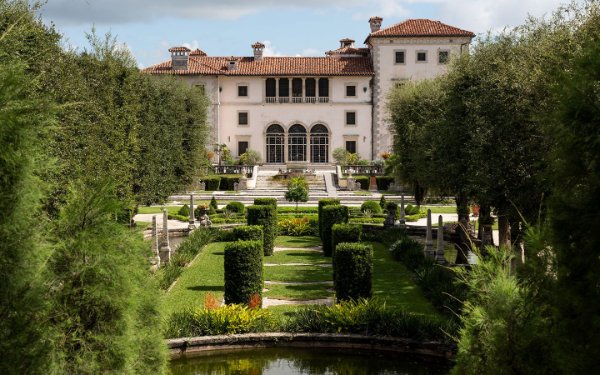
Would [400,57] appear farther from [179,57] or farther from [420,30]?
[179,57]

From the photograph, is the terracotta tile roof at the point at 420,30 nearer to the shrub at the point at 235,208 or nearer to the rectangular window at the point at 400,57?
the rectangular window at the point at 400,57

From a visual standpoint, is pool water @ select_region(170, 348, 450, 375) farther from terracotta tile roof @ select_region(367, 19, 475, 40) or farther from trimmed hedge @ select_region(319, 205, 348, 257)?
terracotta tile roof @ select_region(367, 19, 475, 40)

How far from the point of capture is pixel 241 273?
49.5ft

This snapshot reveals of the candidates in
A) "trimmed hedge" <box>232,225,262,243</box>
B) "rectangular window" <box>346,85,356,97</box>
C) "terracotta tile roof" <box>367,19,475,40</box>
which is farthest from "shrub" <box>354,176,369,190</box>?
"trimmed hedge" <box>232,225,262,243</box>

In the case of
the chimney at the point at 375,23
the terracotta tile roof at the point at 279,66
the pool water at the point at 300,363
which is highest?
the chimney at the point at 375,23

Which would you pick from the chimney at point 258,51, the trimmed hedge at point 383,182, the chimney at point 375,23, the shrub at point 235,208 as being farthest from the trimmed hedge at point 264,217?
the chimney at point 375,23

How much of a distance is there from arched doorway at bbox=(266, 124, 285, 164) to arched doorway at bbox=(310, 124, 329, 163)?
2209 millimetres

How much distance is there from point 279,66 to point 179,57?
740 cm

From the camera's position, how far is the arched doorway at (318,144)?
5841 centimetres

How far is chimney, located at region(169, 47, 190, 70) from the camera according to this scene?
57.2m

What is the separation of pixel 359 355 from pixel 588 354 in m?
8.09

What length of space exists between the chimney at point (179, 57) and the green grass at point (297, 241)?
104ft

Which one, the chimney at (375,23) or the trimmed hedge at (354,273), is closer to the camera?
the trimmed hedge at (354,273)

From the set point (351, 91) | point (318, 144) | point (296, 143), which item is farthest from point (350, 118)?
point (296, 143)
